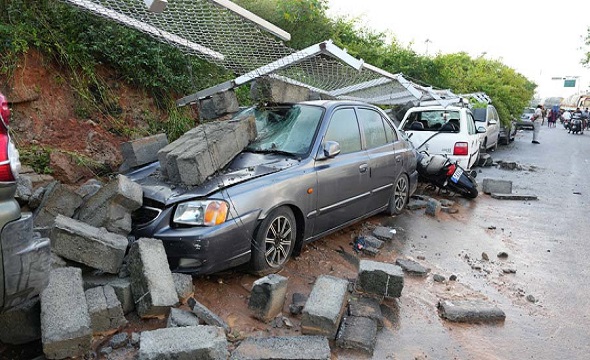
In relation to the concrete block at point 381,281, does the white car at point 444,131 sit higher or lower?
higher

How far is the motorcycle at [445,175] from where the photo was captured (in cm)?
835

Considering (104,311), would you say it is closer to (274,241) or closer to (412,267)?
(274,241)

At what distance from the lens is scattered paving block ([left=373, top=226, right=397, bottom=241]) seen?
19.1 ft

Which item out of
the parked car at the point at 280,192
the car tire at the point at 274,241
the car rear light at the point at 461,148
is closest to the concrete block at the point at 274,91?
the parked car at the point at 280,192

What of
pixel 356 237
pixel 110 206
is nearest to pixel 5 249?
pixel 110 206

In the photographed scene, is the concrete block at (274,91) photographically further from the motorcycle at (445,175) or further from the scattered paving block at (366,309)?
the motorcycle at (445,175)

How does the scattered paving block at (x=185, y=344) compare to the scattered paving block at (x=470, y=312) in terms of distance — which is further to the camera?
the scattered paving block at (x=470, y=312)

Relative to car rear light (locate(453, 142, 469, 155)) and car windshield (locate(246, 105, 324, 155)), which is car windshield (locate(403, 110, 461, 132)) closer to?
car rear light (locate(453, 142, 469, 155))

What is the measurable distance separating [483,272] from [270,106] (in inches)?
127

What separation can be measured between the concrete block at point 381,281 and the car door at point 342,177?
3.00 feet

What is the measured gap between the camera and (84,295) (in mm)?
3135

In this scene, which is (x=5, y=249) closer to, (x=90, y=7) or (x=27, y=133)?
(x=90, y=7)

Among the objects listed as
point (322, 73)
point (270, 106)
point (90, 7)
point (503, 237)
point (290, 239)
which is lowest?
point (503, 237)

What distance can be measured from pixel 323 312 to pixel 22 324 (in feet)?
6.98
